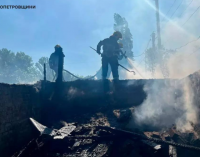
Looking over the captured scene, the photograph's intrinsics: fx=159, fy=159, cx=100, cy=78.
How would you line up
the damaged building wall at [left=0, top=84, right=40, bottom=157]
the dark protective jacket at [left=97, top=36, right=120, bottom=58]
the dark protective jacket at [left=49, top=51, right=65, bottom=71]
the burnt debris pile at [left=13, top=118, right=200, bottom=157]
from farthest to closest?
1. the dark protective jacket at [left=97, top=36, right=120, bottom=58]
2. the dark protective jacket at [left=49, top=51, right=65, bottom=71]
3. the damaged building wall at [left=0, top=84, right=40, bottom=157]
4. the burnt debris pile at [left=13, top=118, right=200, bottom=157]

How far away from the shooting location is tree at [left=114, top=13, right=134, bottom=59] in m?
43.8

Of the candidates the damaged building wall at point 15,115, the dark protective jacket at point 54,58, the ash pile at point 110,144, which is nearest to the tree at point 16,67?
the dark protective jacket at point 54,58

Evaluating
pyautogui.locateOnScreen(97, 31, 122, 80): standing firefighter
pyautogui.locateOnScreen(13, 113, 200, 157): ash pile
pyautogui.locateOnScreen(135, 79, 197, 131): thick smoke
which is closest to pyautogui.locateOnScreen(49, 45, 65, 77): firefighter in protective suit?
pyautogui.locateOnScreen(97, 31, 122, 80): standing firefighter

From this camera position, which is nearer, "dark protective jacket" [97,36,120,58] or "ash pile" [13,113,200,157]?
"ash pile" [13,113,200,157]

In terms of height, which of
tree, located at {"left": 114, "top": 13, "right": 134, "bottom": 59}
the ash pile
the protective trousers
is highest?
tree, located at {"left": 114, "top": 13, "right": 134, "bottom": 59}

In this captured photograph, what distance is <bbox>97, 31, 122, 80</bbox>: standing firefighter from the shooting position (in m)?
9.61

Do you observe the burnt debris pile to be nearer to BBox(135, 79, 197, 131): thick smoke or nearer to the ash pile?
the ash pile

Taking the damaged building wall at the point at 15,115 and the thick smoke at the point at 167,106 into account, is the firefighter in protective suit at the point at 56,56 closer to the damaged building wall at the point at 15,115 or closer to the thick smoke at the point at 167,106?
the damaged building wall at the point at 15,115

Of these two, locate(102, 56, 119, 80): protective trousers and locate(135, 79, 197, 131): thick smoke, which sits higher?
locate(102, 56, 119, 80): protective trousers

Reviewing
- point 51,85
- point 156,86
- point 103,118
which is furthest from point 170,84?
point 51,85

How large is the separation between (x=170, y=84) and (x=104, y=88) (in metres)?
3.36

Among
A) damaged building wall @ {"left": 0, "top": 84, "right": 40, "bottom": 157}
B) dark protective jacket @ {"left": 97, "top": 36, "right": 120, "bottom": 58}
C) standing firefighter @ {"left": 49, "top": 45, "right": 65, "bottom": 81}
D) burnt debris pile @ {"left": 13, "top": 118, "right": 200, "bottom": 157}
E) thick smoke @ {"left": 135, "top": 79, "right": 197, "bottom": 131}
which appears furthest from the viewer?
dark protective jacket @ {"left": 97, "top": 36, "right": 120, "bottom": 58}

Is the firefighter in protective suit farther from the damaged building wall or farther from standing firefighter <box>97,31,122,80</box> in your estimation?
the damaged building wall

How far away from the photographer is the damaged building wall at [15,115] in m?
4.41
